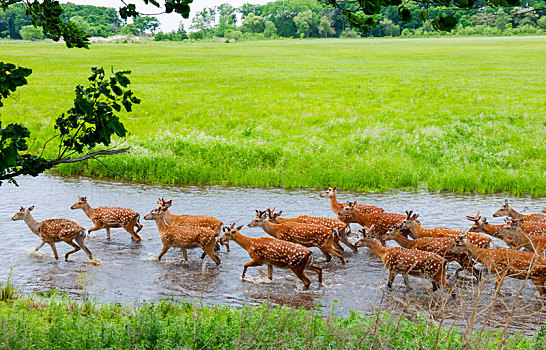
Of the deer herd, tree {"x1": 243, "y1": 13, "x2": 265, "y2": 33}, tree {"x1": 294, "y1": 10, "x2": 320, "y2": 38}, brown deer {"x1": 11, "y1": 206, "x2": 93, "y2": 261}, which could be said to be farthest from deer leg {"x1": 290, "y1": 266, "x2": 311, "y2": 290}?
tree {"x1": 243, "y1": 13, "x2": 265, "y2": 33}

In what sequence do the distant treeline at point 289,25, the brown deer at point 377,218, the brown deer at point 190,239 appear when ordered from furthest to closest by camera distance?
the distant treeline at point 289,25 → the brown deer at point 377,218 → the brown deer at point 190,239

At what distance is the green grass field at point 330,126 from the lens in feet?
66.9

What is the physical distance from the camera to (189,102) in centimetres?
3644

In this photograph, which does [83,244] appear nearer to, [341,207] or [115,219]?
[115,219]

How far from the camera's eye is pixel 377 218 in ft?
44.9

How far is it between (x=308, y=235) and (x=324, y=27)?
14709 centimetres

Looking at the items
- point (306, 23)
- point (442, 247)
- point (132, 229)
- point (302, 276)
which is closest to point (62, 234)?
point (132, 229)

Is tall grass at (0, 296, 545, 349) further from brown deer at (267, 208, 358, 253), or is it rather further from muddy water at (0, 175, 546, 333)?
brown deer at (267, 208, 358, 253)

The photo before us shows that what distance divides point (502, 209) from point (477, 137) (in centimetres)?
1253

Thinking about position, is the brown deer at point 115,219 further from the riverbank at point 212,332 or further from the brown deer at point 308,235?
the riverbank at point 212,332

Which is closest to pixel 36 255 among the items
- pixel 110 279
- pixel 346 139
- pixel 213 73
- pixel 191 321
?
pixel 110 279

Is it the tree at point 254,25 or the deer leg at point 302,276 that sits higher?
the tree at point 254,25

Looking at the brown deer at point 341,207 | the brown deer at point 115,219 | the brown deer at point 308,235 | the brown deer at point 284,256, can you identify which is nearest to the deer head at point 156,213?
the brown deer at point 115,219

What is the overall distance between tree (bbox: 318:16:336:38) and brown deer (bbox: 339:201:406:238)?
14477 centimetres
